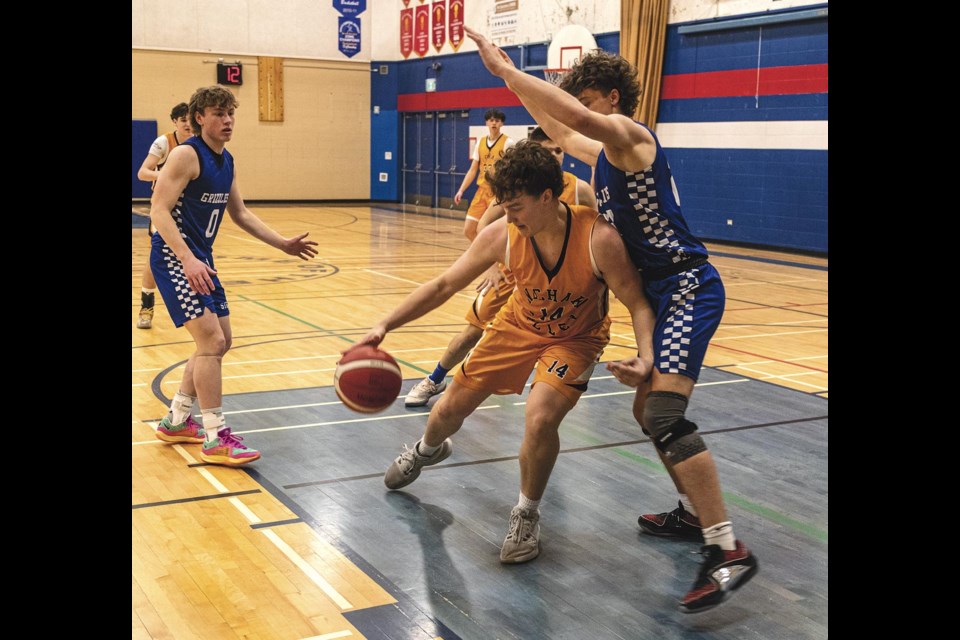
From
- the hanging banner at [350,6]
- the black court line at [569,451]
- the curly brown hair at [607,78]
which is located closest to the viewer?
the curly brown hair at [607,78]

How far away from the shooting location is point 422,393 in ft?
19.0

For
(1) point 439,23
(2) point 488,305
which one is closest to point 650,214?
(2) point 488,305

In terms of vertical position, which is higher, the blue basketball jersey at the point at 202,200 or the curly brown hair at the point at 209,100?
the curly brown hair at the point at 209,100

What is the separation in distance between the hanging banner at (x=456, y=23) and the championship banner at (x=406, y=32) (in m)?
1.96

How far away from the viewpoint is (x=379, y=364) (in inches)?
140

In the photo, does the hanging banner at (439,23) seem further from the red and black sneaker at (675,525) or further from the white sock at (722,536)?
the white sock at (722,536)

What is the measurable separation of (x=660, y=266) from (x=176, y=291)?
2396mm

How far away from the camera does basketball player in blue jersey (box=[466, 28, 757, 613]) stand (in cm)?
305

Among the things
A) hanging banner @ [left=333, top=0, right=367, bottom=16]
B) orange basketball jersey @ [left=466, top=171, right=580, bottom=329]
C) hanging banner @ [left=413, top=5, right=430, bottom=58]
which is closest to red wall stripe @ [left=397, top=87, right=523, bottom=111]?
hanging banner @ [left=413, top=5, right=430, bottom=58]

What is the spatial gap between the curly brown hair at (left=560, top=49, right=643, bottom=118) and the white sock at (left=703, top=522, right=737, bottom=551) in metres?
1.49

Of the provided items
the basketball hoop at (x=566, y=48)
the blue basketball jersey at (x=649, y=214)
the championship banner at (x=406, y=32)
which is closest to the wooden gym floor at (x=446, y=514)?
the blue basketball jersey at (x=649, y=214)

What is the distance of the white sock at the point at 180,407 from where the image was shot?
4.93 meters

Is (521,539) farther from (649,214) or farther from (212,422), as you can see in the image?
(212,422)

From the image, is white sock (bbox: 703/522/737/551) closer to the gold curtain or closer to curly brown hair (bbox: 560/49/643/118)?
curly brown hair (bbox: 560/49/643/118)
